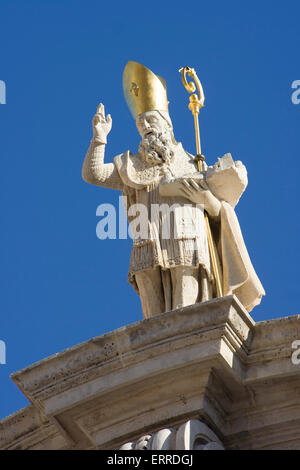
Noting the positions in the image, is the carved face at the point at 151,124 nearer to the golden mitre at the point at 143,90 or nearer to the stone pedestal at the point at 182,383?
the golden mitre at the point at 143,90

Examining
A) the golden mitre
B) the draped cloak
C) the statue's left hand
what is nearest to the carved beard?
the draped cloak

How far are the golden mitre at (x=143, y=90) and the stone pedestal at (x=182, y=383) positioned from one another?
10.2 ft

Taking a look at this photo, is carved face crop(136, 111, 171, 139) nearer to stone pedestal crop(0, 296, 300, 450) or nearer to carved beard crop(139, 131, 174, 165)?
carved beard crop(139, 131, 174, 165)

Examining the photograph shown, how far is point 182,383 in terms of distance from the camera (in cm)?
1177

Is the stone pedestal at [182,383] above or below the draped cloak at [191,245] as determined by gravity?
below

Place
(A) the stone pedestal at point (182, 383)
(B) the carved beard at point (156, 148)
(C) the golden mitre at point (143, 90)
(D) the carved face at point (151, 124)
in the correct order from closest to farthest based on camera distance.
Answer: (A) the stone pedestal at point (182, 383), (B) the carved beard at point (156, 148), (D) the carved face at point (151, 124), (C) the golden mitre at point (143, 90)

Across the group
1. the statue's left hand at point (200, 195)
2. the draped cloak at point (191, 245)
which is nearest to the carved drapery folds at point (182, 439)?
the draped cloak at point (191, 245)

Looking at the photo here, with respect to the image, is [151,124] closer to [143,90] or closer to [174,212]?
[143,90]

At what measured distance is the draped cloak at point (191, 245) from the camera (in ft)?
42.5

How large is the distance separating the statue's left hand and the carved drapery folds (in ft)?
7.96

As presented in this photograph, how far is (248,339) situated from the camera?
38.5 ft

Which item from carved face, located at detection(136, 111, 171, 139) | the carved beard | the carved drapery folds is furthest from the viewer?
carved face, located at detection(136, 111, 171, 139)

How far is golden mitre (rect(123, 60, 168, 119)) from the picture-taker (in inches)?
561

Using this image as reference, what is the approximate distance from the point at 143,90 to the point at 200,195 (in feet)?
5.26
